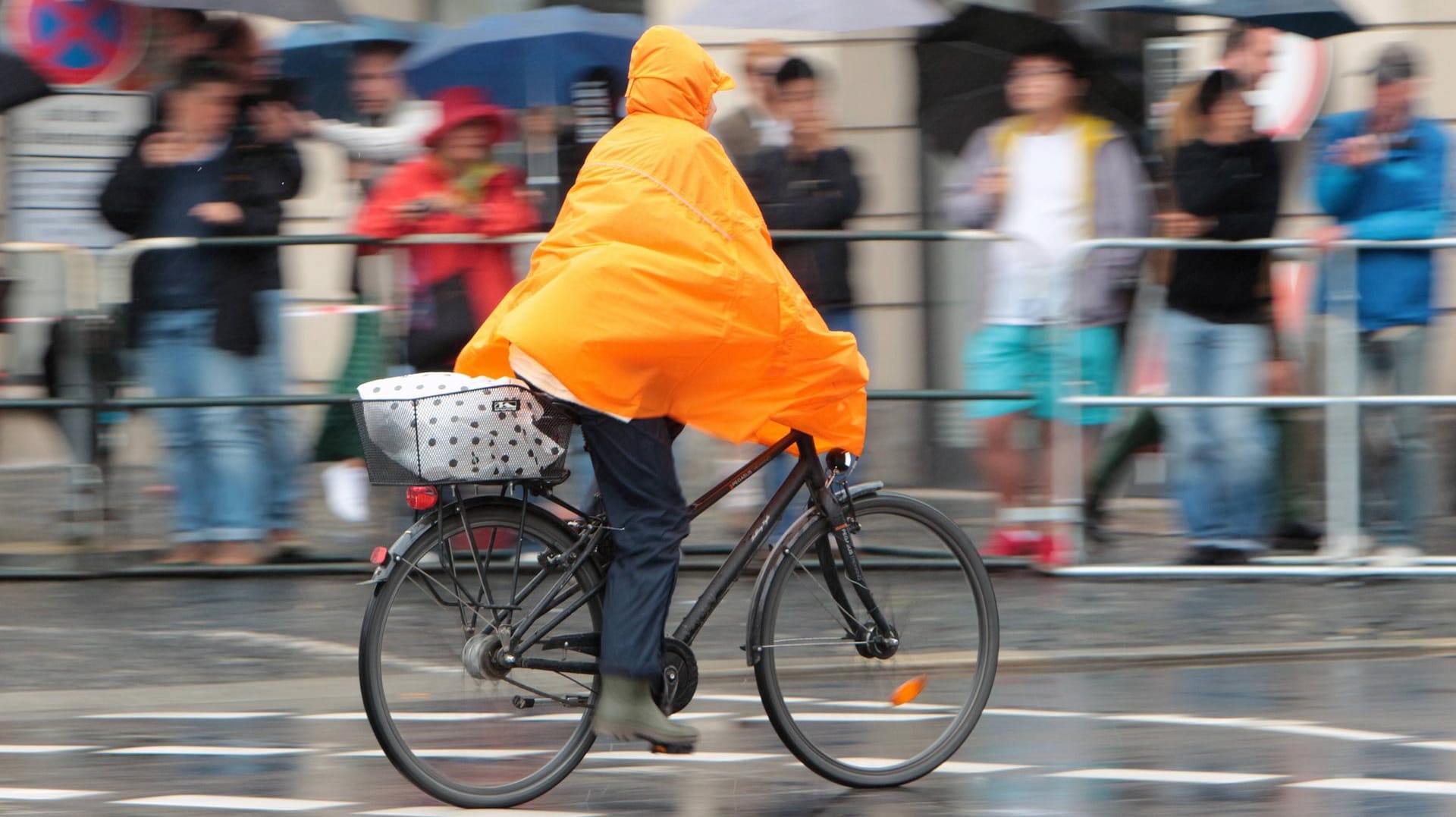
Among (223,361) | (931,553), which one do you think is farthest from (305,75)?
(931,553)

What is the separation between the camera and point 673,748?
5387 mm

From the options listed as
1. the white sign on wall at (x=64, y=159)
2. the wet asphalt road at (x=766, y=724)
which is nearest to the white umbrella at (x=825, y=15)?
the wet asphalt road at (x=766, y=724)

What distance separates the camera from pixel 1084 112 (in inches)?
374

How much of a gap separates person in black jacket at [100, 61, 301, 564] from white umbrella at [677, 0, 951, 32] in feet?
6.27

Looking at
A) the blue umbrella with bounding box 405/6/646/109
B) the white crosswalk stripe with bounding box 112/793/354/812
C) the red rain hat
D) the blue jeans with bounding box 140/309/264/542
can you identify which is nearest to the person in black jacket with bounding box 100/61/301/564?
the blue jeans with bounding box 140/309/264/542

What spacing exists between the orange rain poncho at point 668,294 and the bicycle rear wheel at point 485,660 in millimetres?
409

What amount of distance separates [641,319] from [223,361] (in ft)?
13.8

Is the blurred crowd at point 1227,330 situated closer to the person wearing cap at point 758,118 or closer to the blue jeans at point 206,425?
the person wearing cap at point 758,118

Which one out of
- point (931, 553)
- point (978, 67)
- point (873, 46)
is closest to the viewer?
point (931, 553)

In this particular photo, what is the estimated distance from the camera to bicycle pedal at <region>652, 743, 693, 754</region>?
17.6 ft

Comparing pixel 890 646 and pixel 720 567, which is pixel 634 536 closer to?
pixel 720 567

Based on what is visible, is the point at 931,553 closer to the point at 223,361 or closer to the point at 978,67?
the point at 223,361

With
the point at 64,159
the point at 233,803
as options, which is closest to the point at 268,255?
the point at 64,159


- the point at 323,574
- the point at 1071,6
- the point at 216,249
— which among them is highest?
the point at 1071,6
